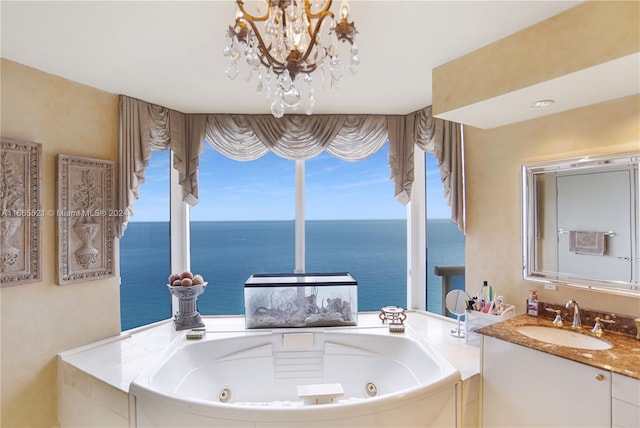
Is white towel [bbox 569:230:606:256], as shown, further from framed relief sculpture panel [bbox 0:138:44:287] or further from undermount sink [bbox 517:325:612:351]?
framed relief sculpture panel [bbox 0:138:44:287]

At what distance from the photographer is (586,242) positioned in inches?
69.7

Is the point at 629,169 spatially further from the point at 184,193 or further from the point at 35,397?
the point at 35,397

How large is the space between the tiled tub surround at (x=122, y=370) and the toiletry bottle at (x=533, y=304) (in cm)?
40

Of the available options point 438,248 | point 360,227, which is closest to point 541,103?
point 438,248

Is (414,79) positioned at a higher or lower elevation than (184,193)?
higher

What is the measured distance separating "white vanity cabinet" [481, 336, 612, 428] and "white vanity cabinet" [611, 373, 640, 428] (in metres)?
0.02

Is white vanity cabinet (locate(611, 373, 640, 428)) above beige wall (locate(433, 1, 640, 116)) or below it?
below

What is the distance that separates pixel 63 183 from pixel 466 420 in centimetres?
266

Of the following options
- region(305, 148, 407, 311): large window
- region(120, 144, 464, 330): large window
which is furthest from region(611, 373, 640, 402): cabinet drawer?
region(305, 148, 407, 311): large window

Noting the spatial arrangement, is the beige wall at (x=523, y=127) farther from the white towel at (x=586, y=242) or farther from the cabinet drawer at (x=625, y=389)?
the cabinet drawer at (x=625, y=389)

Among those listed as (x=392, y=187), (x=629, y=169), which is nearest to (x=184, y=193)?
(x=392, y=187)

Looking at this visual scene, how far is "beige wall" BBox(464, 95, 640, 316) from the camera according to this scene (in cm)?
165

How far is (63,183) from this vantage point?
2021 millimetres

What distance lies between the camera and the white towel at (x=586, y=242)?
172cm
